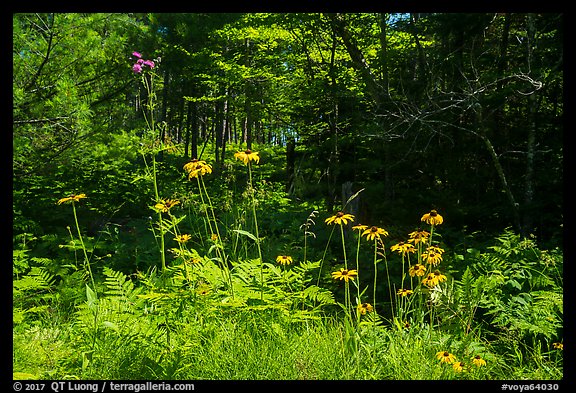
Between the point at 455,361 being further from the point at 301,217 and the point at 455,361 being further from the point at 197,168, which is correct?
the point at 301,217

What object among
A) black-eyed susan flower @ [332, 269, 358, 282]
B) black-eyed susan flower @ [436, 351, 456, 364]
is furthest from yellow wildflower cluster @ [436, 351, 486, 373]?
black-eyed susan flower @ [332, 269, 358, 282]

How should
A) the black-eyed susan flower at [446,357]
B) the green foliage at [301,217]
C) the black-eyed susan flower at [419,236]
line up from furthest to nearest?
the black-eyed susan flower at [419,236]
the green foliage at [301,217]
the black-eyed susan flower at [446,357]

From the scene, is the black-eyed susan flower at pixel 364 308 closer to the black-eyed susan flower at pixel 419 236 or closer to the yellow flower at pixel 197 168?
the black-eyed susan flower at pixel 419 236

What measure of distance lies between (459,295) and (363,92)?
482 centimetres

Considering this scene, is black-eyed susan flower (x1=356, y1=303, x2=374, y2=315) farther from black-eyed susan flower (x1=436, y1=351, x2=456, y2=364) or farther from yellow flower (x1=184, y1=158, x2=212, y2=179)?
yellow flower (x1=184, y1=158, x2=212, y2=179)

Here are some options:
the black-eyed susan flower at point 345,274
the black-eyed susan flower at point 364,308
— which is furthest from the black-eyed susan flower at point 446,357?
the black-eyed susan flower at point 345,274

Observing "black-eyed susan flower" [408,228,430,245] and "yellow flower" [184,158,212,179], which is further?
"black-eyed susan flower" [408,228,430,245]

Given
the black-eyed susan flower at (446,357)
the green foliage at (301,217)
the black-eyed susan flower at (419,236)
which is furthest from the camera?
the black-eyed susan flower at (419,236)

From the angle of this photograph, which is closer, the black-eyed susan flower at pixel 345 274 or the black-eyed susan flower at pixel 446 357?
the black-eyed susan flower at pixel 446 357

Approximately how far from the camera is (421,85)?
5.80 metres

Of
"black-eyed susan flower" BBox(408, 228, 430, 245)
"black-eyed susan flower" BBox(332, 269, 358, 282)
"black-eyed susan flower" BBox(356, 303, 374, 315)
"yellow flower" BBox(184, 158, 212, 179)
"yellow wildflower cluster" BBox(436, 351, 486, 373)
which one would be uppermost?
"yellow flower" BBox(184, 158, 212, 179)

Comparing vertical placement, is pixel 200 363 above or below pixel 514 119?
below
